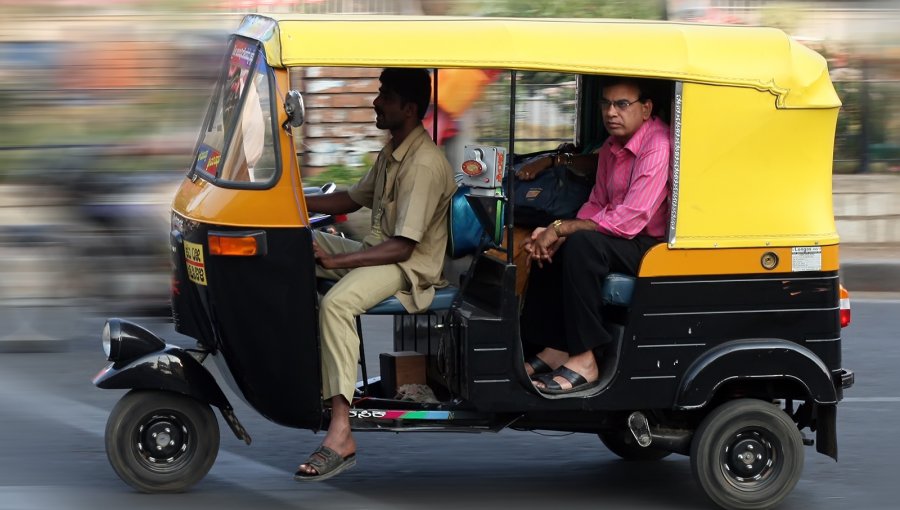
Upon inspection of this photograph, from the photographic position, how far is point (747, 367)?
5.10m

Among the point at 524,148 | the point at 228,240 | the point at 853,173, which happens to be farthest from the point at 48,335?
the point at 853,173

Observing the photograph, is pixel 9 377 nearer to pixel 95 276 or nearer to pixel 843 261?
pixel 95 276

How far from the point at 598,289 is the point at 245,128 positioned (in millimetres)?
1449

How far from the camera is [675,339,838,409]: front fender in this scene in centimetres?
507

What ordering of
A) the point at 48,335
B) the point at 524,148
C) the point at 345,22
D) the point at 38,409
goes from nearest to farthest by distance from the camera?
the point at 345,22 < the point at 38,409 < the point at 524,148 < the point at 48,335

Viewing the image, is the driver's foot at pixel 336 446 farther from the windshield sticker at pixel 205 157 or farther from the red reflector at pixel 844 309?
the red reflector at pixel 844 309

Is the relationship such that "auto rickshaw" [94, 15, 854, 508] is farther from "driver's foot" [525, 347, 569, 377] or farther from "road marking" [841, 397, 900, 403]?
"road marking" [841, 397, 900, 403]

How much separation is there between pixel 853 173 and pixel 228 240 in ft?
27.1

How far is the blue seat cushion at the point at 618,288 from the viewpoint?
5.05 metres

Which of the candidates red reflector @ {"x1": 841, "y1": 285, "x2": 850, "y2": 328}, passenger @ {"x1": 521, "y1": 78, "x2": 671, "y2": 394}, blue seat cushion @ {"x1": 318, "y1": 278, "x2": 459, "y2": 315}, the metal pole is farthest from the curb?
the metal pole

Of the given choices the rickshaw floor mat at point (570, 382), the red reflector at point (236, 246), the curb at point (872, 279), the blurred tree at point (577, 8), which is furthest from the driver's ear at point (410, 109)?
the blurred tree at point (577, 8)

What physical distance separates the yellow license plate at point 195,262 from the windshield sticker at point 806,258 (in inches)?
87.3

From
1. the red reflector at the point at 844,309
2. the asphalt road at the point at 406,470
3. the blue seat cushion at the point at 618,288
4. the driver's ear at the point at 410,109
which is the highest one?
the driver's ear at the point at 410,109

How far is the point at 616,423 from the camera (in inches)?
209
